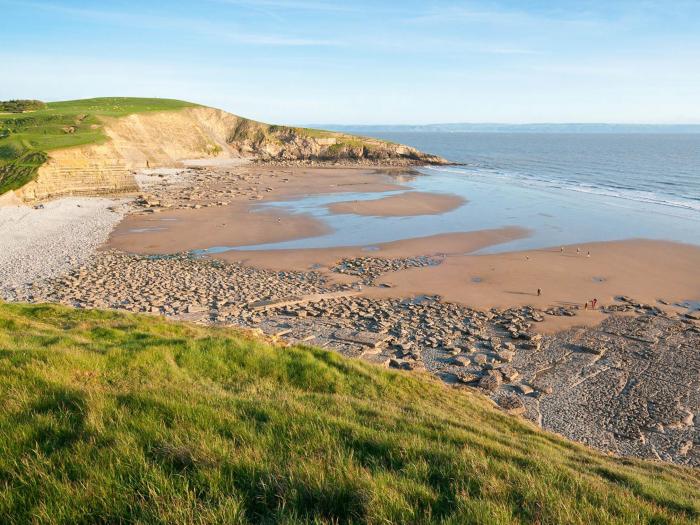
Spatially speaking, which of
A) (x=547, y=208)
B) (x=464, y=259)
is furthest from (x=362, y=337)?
(x=547, y=208)

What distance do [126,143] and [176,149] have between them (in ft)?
45.3

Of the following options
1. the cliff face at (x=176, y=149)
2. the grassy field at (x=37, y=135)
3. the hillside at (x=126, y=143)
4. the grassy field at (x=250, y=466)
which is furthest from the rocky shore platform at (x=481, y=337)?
the cliff face at (x=176, y=149)

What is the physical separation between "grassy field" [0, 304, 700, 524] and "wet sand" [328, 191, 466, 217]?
42846 mm

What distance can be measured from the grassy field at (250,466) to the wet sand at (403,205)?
42.8 meters

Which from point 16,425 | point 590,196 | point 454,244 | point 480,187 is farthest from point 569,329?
point 480,187

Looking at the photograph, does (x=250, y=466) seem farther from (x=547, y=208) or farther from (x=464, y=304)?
(x=547, y=208)

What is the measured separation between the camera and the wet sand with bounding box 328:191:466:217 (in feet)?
168

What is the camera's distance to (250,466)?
15.6 ft

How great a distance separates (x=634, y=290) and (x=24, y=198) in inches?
1955

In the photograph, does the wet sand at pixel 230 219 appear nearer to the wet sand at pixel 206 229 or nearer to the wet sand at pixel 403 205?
the wet sand at pixel 206 229

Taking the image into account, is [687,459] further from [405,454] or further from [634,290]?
[634,290]

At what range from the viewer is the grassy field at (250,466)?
4098 mm

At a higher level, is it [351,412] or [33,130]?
[33,130]

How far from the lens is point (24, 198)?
44281 millimetres
